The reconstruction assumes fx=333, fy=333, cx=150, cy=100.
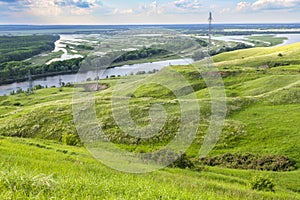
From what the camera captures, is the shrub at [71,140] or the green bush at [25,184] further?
the shrub at [71,140]

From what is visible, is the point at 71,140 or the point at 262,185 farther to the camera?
the point at 71,140

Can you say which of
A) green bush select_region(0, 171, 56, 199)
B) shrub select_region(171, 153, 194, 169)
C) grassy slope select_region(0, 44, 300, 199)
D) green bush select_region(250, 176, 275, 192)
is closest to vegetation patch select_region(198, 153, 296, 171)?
grassy slope select_region(0, 44, 300, 199)

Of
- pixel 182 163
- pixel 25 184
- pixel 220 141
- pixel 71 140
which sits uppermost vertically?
pixel 25 184

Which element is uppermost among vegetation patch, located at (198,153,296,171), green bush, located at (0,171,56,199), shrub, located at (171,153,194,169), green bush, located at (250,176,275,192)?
green bush, located at (0,171,56,199)

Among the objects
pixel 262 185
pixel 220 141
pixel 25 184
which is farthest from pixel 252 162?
pixel 25 184

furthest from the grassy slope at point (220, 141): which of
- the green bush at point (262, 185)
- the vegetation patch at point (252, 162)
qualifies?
the vegetation patch at point (252, 162)

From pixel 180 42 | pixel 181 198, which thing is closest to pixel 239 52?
pixel 180 42

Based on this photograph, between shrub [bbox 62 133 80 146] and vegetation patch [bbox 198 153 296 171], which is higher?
vegetation patch [bbox 198 153 296 171]

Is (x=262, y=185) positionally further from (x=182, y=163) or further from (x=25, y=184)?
(x=25, y=184)

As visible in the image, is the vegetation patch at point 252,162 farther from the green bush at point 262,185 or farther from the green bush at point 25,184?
the green bush at point 25,184

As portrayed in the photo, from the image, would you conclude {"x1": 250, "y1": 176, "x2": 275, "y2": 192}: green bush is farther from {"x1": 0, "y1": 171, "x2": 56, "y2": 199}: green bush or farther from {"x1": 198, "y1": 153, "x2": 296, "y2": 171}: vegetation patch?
{"x1": 0, "y1": 171, "x2": 56, "y2": 199}: green bush

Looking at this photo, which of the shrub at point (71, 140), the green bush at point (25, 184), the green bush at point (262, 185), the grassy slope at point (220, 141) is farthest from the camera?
the shrub at point (71, 140)

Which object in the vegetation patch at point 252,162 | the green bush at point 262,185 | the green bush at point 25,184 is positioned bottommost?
the vegetation patch at point 252,162
